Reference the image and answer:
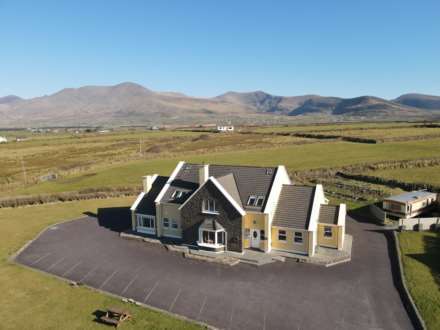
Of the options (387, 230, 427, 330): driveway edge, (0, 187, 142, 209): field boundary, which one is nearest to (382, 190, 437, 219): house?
(387, 230, 427, 330): driveway edge

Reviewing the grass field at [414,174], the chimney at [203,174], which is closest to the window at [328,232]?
the chimney at [203,174]

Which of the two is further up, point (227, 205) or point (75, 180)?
point (227, 205)

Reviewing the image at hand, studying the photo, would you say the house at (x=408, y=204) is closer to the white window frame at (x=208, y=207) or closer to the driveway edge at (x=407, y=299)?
the driveway edge at (x=407, y=299)

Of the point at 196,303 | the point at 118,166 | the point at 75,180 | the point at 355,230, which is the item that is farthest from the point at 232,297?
the point at 118,166

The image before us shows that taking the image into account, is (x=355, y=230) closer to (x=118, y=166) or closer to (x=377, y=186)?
(x=377, y=186)

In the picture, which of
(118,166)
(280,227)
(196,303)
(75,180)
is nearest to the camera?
(196,303)

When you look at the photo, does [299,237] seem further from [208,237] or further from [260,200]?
[208,237]
